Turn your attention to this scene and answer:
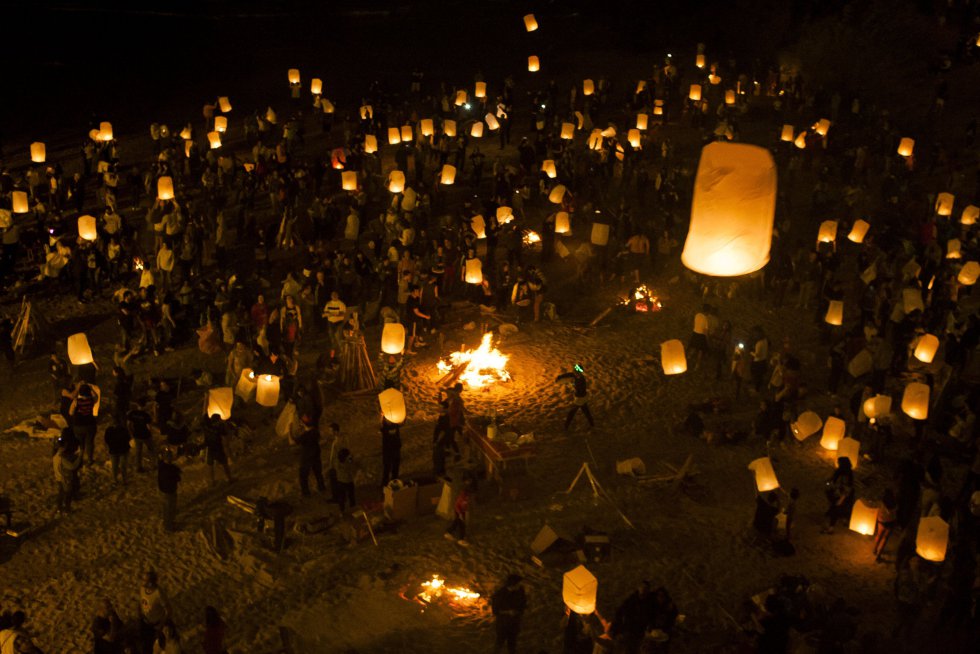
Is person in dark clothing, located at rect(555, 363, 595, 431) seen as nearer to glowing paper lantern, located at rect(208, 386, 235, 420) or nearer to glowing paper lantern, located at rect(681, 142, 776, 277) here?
glowing paper lantern, located at rect(208, 386, 235, 420)

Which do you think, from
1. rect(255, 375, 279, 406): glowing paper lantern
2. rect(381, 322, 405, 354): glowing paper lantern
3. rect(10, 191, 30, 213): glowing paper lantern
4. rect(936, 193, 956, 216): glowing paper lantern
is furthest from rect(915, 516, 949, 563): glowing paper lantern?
rect(10, 191, 30, 213): glowing paper lantern

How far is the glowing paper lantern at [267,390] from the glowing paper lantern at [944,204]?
15.5 metres

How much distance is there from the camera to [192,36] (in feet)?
136

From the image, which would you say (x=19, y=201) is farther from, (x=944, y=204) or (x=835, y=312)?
(x=944, y=204)

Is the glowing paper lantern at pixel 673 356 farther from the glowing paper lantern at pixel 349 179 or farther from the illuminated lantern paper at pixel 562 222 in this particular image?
the glowing paper lantern at pixel 349 179

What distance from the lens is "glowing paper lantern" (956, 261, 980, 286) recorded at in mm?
18688

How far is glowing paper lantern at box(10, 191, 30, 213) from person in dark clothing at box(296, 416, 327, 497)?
1142 centimetres

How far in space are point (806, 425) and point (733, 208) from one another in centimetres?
930

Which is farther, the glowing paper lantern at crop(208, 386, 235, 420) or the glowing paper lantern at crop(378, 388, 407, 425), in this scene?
the glowing paper lantern at crop(208, 386, 235, 420)

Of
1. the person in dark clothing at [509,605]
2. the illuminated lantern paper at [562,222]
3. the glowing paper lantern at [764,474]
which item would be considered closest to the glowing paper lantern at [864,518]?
the glowing paper lantern at [764,474]

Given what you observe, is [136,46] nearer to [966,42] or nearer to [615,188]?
[615,188]

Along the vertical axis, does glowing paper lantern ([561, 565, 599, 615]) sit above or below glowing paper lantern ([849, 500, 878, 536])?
above

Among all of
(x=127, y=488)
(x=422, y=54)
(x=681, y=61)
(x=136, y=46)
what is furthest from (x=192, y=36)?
(x=127, y=488)

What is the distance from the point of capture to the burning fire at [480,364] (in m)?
17.3
